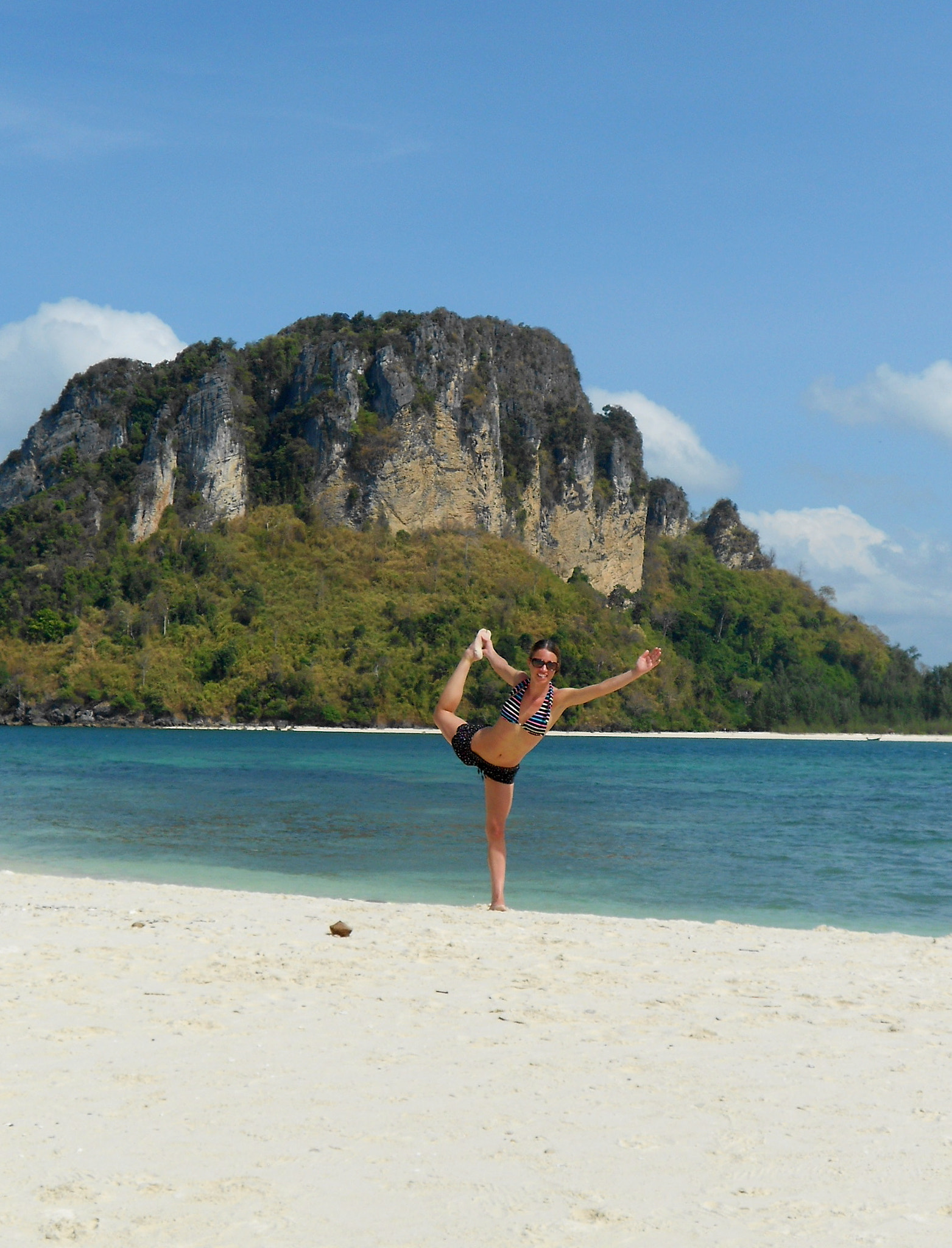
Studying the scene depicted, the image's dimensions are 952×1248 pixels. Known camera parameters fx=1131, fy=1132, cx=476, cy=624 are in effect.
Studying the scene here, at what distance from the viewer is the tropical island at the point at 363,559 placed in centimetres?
9350

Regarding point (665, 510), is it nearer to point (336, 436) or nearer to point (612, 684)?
point (336, 436)

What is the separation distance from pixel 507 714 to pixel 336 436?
10264 centimetres

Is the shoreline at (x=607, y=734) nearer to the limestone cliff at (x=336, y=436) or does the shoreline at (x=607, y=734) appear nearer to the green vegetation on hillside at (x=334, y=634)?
the green vegetation on hillside at (x=334, y=634)

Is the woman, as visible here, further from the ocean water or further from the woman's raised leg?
the ocean water

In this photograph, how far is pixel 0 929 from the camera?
820 cm

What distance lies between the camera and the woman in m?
8.30

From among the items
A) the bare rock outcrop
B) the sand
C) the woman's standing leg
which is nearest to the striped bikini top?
the woman's standing leg

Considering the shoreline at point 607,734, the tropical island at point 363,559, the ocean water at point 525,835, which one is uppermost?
the tropical island at point 363,559

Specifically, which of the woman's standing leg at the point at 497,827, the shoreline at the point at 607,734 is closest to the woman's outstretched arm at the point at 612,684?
the woman's standing leg at the point at 497,827

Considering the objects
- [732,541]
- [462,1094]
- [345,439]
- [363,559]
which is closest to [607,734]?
[363,559]

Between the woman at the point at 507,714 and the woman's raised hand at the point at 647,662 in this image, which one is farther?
the woman at the point at 507,714

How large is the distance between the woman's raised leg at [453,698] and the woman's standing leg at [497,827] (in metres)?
0.53

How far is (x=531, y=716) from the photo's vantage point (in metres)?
8.64

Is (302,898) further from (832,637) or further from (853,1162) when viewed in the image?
(832,637)
